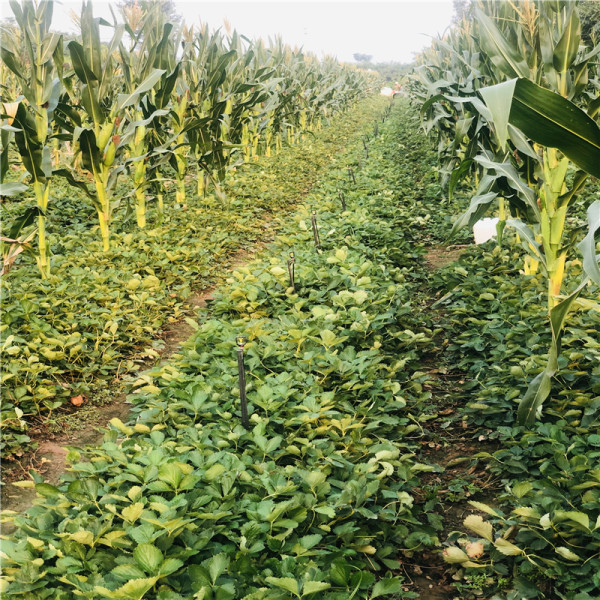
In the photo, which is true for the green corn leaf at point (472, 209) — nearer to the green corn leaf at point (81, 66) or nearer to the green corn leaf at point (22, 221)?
the green corn leaf at point (22, 221)

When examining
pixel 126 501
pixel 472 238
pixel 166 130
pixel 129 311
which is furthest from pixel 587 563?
pixel 166 130

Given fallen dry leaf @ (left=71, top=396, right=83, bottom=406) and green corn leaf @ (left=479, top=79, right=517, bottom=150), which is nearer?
green corn leaf @ (left=479, top=79, right=517, bottom=150)

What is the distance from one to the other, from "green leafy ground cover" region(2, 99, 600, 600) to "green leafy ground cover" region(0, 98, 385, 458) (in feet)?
2.08

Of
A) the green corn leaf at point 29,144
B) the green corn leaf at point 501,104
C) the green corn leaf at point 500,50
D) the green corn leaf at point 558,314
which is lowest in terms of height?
the green corn leaf at point 558,314

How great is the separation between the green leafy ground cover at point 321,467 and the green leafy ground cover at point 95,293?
634 millimetres

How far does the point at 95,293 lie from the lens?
4.16 meters

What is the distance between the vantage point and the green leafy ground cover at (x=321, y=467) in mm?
1637

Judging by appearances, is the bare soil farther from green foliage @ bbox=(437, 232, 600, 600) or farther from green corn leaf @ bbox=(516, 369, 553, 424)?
green corn leaf @ bbox=(516, 369, 553, 424)

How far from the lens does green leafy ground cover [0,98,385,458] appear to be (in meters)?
3.17

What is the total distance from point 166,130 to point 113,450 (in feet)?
18.9

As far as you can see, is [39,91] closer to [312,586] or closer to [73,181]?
[73,181]

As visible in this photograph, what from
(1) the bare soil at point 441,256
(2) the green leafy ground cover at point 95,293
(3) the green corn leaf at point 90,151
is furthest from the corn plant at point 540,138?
(3) the green corn leaf at point 90,151

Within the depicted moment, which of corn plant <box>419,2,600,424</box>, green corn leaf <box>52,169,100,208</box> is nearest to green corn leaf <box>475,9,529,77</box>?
corn plant <box>419,2,600,424</box>

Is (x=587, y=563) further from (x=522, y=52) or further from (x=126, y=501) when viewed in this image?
(x=522, y=52)
